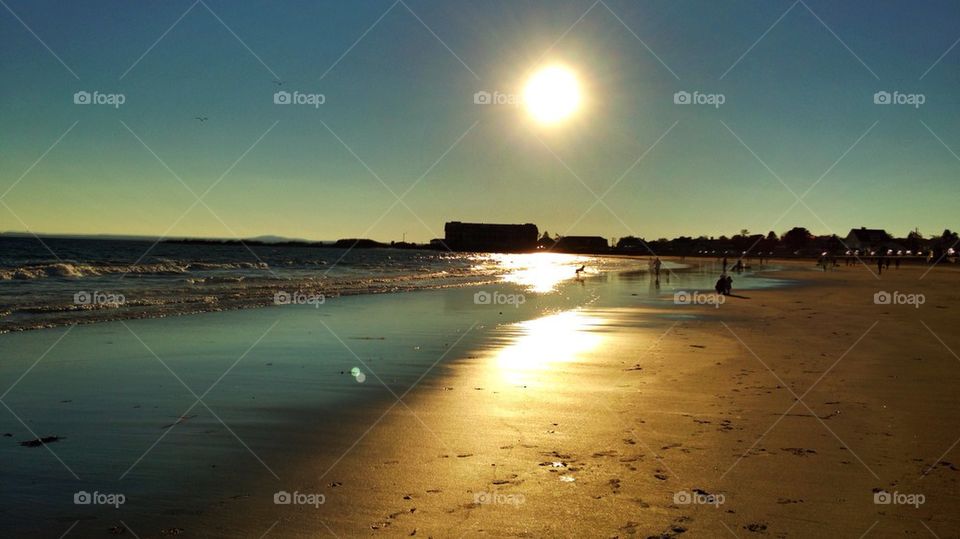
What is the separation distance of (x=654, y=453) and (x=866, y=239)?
17183 centimetres

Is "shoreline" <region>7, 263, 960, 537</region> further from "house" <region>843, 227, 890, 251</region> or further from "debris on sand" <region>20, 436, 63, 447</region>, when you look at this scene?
"house" <region>843, 227, 890, 251</region>

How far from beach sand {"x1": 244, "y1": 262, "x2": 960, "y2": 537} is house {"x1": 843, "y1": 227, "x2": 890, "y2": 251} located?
15842cm

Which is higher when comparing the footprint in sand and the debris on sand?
the debris on sand

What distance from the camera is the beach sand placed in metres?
5.39

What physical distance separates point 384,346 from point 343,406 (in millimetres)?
5914

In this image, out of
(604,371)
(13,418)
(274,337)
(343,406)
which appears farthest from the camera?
(274,337)

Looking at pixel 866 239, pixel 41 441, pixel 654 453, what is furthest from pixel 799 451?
pixel 866 239

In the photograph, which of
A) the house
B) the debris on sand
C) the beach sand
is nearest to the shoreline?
the beach sand

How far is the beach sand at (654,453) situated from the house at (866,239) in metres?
158

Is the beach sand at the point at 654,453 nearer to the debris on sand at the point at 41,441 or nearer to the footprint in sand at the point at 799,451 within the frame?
the footprint in sand at the point at 799,451

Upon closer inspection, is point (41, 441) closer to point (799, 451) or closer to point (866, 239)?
point (799, 451)

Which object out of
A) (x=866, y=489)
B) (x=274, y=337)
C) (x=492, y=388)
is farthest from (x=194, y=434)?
(x=274, y=337)

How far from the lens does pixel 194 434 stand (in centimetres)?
773

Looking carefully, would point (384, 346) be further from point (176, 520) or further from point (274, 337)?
point (176, 520)
